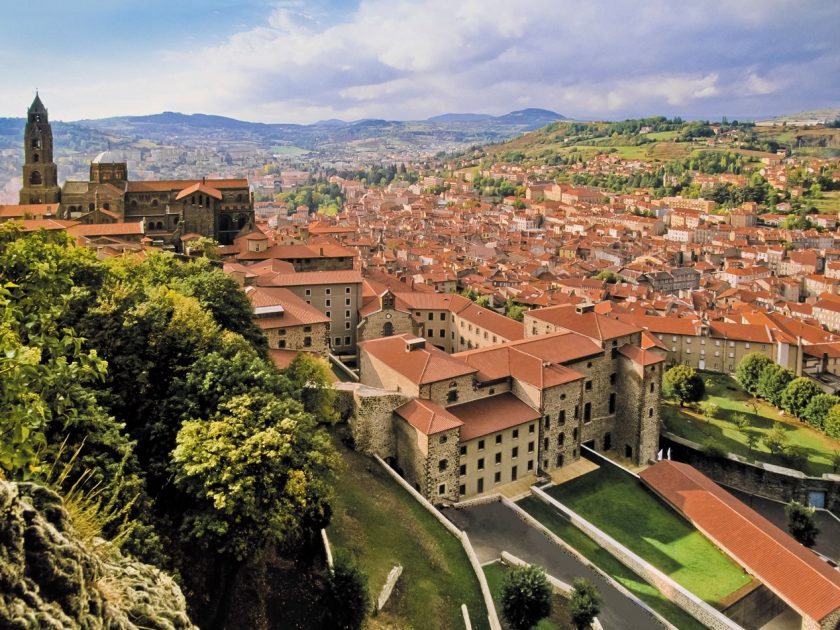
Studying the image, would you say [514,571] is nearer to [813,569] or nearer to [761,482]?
[813,569]

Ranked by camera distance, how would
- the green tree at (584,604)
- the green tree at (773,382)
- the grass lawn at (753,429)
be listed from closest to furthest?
the green tree at (584,604)
the grass lawn at (753,429)
the green tree at (773,382)

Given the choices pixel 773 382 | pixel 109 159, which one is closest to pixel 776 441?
pixel 773 382

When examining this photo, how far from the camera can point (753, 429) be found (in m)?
49.3

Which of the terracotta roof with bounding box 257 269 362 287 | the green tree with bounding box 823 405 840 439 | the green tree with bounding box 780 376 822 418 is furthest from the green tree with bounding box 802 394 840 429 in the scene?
the terracotta roof with bounding box 257 269 362 287

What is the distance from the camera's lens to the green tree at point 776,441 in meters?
45.2

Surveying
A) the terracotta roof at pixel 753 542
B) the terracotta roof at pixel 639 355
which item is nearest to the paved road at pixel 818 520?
the terracotta roof at pixel 753 542

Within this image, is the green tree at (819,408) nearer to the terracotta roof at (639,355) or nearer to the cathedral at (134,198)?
the terracotta roof at (639,355)

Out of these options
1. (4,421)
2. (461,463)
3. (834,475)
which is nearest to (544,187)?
(834,475)

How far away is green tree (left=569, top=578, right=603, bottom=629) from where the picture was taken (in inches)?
957

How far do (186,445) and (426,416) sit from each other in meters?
14.8

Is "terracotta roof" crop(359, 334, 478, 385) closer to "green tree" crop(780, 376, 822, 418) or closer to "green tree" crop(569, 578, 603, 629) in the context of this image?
"green tree" crop(569, 578, 603, 629)

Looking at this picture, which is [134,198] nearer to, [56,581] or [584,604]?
[584,604]

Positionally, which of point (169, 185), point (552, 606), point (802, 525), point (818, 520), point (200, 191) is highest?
point (169, 185)

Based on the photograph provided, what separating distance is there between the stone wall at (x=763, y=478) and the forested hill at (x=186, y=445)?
31461 mm
